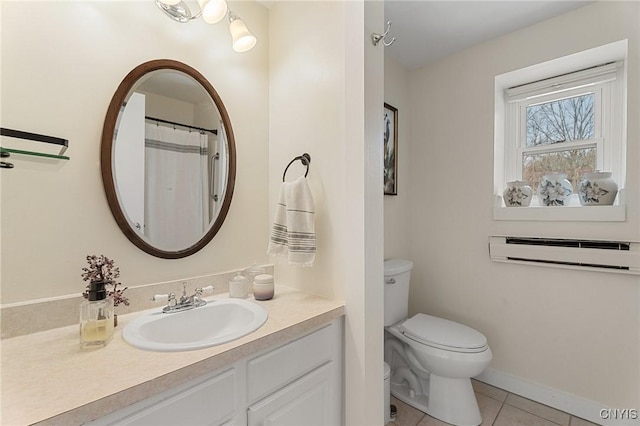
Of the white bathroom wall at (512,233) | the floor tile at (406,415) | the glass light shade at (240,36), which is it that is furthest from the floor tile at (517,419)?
the glass light shade at (240,36)

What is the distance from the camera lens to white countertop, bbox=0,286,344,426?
1.81ft

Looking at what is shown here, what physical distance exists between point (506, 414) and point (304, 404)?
1.39 m

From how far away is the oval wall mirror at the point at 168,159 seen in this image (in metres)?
1.06

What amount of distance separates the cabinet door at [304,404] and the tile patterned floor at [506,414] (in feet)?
2.48

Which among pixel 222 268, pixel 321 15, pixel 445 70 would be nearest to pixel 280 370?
pixel 222 268

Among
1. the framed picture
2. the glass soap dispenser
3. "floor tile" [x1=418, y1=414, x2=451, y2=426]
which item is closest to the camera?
the glass soap dispenser

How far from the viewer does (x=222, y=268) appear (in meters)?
1.36

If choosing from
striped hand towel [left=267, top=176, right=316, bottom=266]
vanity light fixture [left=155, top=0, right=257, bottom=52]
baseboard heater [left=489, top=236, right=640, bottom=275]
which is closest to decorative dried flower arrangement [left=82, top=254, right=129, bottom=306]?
striped hand towel [left=267, top=176, right=316, bottom=266]

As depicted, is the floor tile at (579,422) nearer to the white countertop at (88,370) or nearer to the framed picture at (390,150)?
the framed picture at (390,150)

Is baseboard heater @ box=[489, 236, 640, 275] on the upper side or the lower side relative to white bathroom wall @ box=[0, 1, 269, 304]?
lower

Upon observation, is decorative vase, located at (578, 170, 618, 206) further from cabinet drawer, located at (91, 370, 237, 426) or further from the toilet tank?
cabinet drawer, located at (91, 370, 237, 426)

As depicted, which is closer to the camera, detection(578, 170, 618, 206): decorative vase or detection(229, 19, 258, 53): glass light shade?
detection(229, 19, 258, 53): glass light shade

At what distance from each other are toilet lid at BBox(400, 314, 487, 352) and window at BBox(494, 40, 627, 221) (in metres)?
0.77

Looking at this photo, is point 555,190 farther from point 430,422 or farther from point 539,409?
point 430,422
